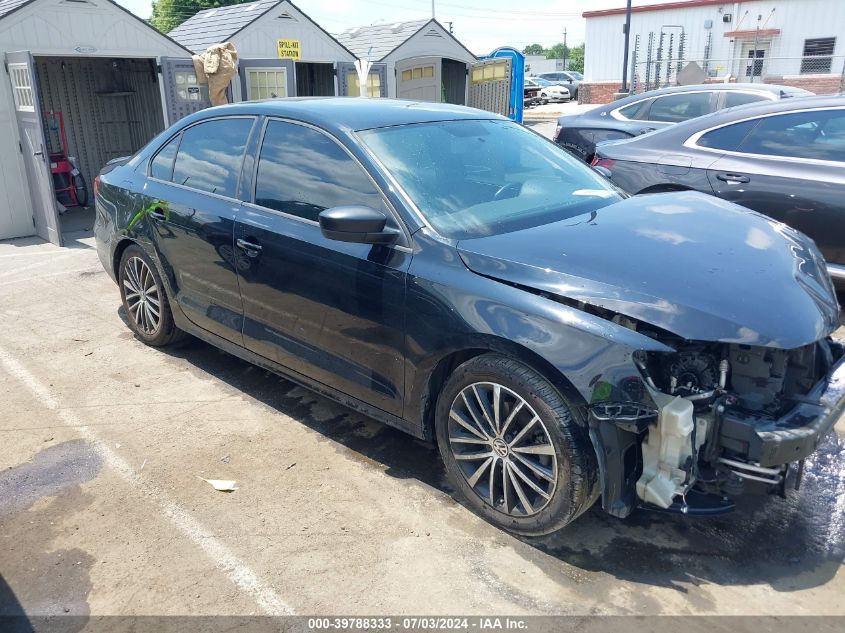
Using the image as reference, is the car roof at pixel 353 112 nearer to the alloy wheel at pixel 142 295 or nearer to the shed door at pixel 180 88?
the alloy wheel at pixel 142 295

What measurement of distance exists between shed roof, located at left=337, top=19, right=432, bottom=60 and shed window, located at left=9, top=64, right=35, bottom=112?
820 cm

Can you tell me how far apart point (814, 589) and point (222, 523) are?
8.09 ft

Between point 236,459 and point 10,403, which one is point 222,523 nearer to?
point 236,459

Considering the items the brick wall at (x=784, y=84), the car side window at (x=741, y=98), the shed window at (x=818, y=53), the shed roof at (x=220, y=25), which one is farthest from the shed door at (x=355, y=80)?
the shed window at (x=818, y=53)

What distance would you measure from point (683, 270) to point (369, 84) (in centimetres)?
1282

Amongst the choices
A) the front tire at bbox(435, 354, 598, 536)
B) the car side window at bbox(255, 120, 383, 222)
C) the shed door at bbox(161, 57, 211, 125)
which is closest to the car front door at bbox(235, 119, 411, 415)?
the car side window at bbox(255, 120, 383, 222)

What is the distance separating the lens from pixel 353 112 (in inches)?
147

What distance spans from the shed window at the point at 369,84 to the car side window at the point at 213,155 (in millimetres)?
10009

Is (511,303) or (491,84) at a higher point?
(491,84)

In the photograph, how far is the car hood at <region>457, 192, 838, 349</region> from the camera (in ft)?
8.31

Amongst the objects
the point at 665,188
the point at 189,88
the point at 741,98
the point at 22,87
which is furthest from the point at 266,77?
the point at 665,188

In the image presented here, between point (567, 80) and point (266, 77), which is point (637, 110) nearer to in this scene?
point (266, 77)

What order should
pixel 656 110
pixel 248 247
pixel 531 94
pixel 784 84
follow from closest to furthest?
pixel 248 247
pixel 656 110
pixel 784 84
pixel 531 94

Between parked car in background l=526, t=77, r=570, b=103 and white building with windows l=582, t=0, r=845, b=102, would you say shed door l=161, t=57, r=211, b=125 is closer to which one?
white building with windows l=582, t=0, r=845, b=102
